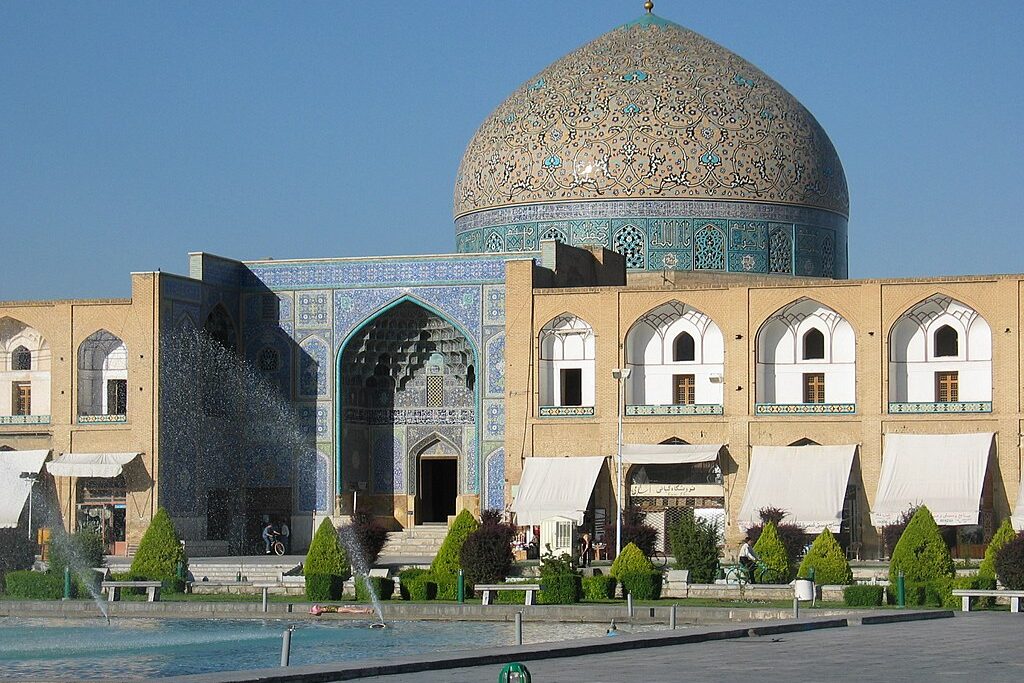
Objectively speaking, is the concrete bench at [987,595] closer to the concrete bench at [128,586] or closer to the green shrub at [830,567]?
the green shrub at [830,567]

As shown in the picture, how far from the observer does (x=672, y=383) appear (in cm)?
3027

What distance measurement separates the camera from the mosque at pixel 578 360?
28.7 m

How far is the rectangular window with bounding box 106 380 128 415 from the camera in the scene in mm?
31469

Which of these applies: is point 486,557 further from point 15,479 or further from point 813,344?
point 15,479

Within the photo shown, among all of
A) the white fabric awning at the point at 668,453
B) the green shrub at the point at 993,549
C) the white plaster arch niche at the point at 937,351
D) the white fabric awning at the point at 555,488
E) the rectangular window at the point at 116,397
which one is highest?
the white plaster arch niche at the point at 937,351

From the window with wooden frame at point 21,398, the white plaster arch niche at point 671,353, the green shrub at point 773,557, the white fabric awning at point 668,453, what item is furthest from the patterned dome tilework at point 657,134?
the green shrub at point 773,557

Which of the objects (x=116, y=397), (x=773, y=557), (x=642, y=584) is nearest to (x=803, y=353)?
(x=773, y=557)

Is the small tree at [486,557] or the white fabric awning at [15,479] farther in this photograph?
the white fabric awning at [15,479]

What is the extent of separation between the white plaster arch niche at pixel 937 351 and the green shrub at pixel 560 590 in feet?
31.3

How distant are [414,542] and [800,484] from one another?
6.63 meters

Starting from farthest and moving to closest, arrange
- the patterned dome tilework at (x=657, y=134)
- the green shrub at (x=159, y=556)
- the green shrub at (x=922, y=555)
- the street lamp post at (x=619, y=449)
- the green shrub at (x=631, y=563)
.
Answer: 1. the patterned dome tilework at (x=657, y=134)
2. the street lamp post at (x=619, y=449)
3. the green shrub at (x=159, y=556)
4. the green shrub at (x=922, y=555)
5. the green shrub at (x=631, y=563)

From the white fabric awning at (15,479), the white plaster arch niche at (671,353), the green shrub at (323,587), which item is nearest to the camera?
the green shrub at (323,587)

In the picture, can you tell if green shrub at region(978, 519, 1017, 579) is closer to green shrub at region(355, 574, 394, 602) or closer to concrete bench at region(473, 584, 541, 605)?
concrete bench at region(473, 584, 541, 605)

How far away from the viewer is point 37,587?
2195 centimetres
